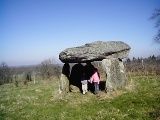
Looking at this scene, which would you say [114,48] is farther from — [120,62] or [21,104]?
[21,104]

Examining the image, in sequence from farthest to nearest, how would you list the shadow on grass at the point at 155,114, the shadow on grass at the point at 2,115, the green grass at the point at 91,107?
the shadow on grass at the point at 2,115 → the green grass at the point at 91,107 → the shadow on grass at the point at 155,114

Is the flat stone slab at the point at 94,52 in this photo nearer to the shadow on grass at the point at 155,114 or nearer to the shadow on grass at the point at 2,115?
the shadow on grass at the point at 2,115

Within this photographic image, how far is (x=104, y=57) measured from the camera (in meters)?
21.6

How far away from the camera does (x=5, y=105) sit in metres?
20.9

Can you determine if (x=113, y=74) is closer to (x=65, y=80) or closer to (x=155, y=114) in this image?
(x=65, y=80)

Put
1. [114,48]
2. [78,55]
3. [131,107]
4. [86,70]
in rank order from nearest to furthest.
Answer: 1. [131,107]
2. [78,55]
3. [114,48]
4. [86,70]

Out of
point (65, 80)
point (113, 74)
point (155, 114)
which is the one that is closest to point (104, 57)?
point (113, 74)

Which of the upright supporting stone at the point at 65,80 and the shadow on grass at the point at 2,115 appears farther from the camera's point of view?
the upright supporting stone at the point at 65,80

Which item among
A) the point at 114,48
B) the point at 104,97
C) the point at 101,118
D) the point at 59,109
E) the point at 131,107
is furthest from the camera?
the point at 114,48

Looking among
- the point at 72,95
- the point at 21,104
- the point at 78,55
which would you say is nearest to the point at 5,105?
the point at 21,104

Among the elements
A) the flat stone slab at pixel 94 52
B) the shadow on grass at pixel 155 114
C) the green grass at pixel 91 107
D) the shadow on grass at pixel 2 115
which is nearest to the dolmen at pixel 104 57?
the flat stone slab at pixel 94 52

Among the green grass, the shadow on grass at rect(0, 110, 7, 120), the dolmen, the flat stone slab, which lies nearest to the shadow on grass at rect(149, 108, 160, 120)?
the green grass

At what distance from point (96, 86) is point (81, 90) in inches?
105

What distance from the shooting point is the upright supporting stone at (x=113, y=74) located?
2095 centimetres
